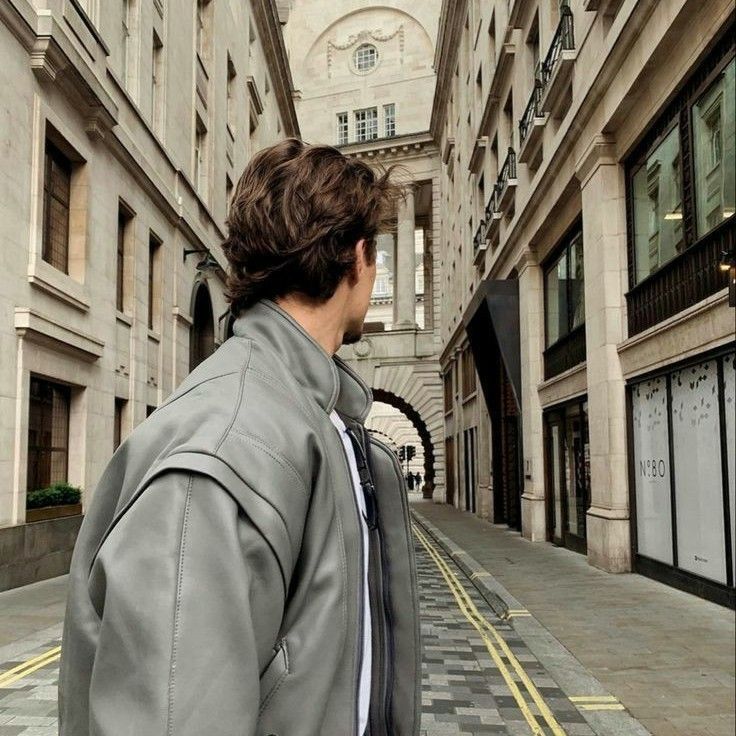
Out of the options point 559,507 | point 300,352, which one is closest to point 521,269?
point 559,507

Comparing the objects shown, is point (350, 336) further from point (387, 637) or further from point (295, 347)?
point (387, 637)

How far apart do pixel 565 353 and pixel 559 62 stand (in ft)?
16.2

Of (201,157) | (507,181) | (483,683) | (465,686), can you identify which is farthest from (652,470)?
(201,157)

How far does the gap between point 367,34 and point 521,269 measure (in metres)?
33.4

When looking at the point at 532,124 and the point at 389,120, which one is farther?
the point at 389,120

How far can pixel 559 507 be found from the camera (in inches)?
602

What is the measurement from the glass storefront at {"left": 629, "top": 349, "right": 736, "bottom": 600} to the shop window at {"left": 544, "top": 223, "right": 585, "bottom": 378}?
2.97 m

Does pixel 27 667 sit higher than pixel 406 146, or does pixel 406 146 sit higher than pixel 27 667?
pixel 406 146

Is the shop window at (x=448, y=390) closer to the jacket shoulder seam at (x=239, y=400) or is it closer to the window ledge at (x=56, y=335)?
the window ledge at (x=56, y=335)

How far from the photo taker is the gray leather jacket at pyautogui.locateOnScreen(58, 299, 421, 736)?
101 centimetres

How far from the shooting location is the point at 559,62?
1327 centimetres

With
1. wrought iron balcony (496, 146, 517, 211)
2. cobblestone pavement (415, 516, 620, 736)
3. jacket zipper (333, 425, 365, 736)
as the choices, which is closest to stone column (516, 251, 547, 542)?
wrought iron balcony (496, 146, 517, 211)

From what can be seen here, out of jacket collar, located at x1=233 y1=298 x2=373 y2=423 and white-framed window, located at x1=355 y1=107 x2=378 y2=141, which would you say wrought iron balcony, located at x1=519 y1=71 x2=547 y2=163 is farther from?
white-framed window, located at x1=355 y1=107 x2=378 y2=141

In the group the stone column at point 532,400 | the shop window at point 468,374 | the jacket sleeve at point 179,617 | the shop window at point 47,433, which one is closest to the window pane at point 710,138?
the jacket sleeve at point 179,617
